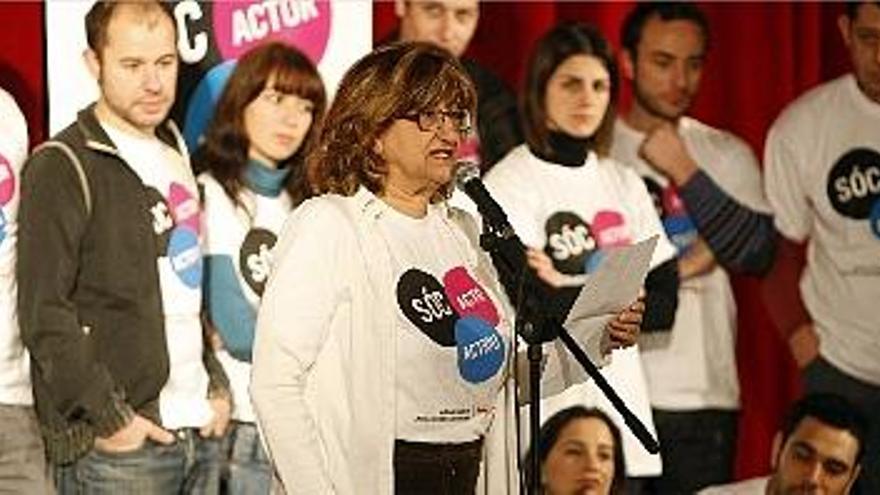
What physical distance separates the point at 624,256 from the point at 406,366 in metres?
0.38

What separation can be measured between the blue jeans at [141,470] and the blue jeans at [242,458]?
94 mm

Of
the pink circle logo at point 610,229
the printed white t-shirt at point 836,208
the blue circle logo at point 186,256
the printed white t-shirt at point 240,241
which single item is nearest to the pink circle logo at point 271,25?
the printed white t-shirt at point 240,241

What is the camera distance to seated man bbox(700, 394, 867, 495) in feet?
15.5

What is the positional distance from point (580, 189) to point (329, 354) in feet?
5.34

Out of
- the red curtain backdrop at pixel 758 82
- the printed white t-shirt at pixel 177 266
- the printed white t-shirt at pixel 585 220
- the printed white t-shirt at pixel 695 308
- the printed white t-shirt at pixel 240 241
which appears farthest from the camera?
A: the red curtain backdrop at pixel 758 82

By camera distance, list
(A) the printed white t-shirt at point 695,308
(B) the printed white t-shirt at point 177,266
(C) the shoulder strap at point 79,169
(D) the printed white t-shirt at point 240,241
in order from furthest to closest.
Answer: (A) the printed white t-shirt at point 695,308, (D) the printed white t-shirt at point 240,241, (B) the printed white t-shirt at point 177,266, (C) the shoulder strap at point 79,169

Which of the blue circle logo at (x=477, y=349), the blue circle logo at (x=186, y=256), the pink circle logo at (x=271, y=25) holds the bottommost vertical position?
the blue circle logo at (x=477, y=349)

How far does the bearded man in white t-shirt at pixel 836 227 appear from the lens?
4.86 meters

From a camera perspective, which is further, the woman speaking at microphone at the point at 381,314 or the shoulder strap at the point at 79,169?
the shoulder strap at the point at 79,169

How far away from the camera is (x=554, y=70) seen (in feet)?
15.3

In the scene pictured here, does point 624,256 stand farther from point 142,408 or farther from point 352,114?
point 142,408

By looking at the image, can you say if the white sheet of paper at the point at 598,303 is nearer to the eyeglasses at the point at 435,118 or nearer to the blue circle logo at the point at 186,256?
the eyeglasses at the point at 435,118

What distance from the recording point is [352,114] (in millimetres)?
3180

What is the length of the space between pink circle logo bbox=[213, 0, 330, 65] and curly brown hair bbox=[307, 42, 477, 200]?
130cm
